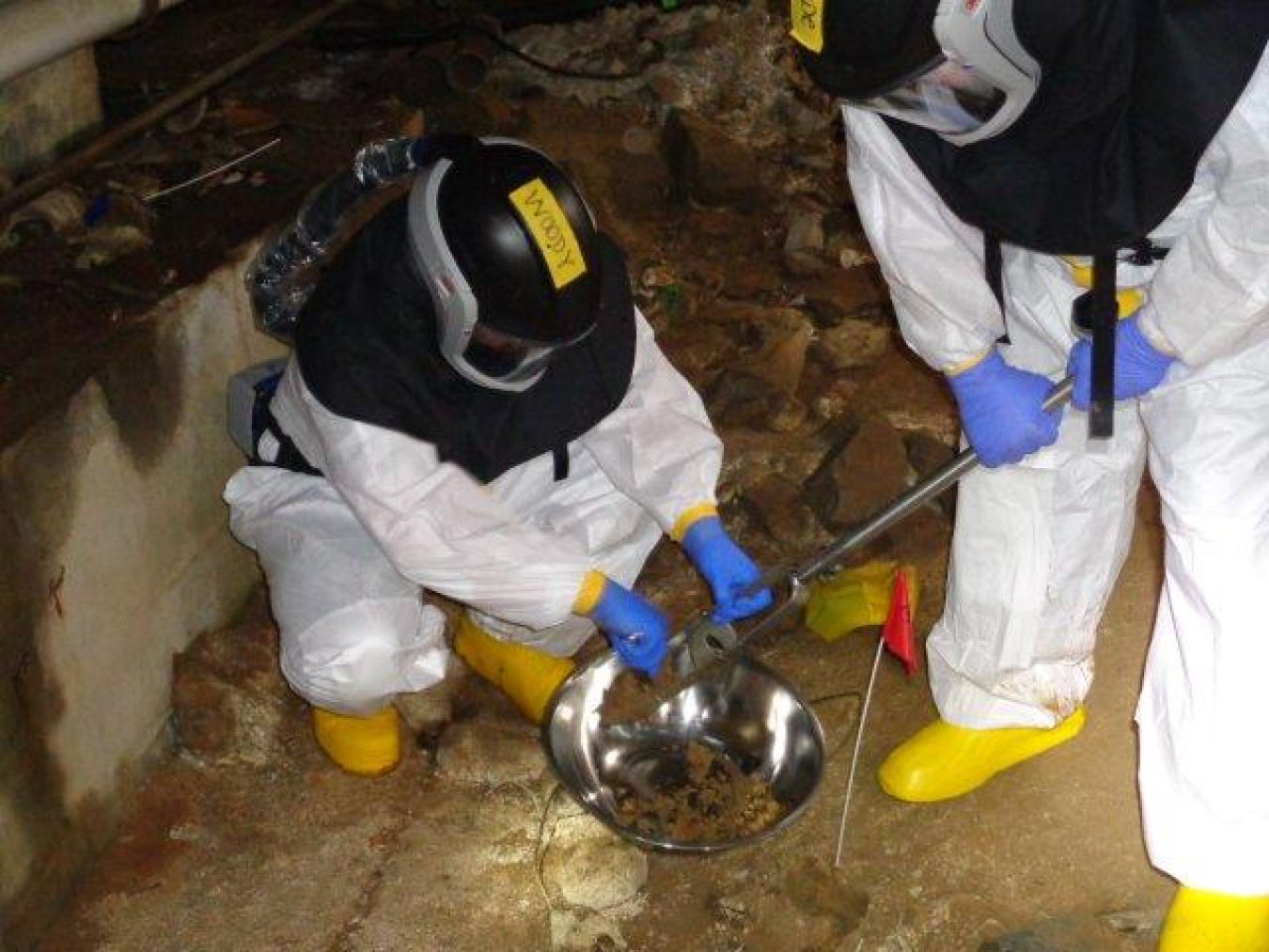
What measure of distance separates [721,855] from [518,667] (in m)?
0.65

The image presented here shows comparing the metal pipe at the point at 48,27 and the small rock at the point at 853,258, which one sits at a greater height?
the metal pipe at the point at 48,27

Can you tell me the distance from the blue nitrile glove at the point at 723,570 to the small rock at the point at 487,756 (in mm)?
581

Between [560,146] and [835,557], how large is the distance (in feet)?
8.76

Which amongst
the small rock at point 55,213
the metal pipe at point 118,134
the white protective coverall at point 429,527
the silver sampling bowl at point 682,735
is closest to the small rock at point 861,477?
the white protective coverall at point 429,527

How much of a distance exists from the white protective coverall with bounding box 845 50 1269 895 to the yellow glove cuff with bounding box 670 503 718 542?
19.2 inches

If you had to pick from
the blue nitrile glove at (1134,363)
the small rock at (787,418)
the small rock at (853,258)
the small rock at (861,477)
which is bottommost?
the small rock at (853,258)

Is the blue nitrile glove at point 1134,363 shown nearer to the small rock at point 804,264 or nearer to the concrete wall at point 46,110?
the concrete wall at point 46,110

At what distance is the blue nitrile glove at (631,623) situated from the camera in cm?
276

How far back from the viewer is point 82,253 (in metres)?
3.01

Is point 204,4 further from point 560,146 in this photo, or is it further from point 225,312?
point 225,312

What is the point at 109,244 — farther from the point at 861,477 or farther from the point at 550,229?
the point at 861,477

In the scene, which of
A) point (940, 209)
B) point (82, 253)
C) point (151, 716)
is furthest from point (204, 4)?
point (940, 209)

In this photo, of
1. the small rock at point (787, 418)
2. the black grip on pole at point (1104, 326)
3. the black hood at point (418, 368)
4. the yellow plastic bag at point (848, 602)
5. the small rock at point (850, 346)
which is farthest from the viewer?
the small rock at point (850, 346)

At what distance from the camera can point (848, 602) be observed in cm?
335
